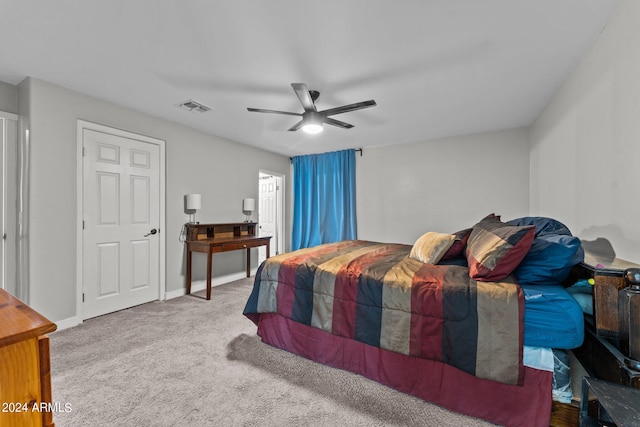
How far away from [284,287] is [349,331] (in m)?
0.63

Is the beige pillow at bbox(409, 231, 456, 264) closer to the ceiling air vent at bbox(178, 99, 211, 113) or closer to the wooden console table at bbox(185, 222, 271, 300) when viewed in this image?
the wooden console table at bbox(185, 222, 271, 300)

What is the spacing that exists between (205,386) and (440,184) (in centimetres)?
410

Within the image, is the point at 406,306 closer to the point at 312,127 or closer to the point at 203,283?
the point at 312,127

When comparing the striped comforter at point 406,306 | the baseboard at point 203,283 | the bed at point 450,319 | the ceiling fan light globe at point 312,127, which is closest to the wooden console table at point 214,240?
the baseboard at point 203,283

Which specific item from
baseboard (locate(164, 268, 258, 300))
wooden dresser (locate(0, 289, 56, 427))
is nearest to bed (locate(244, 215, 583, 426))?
wooden dresser (locate(0, 289, 56, 427))

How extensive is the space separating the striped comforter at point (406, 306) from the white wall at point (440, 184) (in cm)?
242

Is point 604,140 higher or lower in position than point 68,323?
higher

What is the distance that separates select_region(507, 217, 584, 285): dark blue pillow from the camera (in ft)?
4.99

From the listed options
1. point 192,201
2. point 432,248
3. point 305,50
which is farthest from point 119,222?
point 432,248

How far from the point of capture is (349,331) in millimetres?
1898

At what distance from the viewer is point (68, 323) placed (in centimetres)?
266

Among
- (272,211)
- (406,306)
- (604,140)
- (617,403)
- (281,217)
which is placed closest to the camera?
(617,403)

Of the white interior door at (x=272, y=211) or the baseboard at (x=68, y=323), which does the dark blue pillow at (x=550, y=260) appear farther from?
the white interior door at (x=272, y=211)

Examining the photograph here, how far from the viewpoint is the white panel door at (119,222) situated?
2.87m
